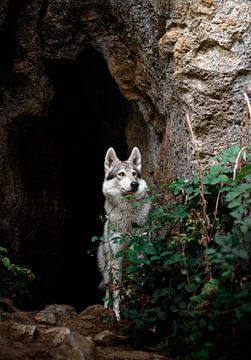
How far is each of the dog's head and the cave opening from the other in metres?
1.80

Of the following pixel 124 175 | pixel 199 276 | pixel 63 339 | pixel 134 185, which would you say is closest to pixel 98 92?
pixel 124 175

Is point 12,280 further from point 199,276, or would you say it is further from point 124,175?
point 199,276

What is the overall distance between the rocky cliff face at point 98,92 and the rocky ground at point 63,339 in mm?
2001

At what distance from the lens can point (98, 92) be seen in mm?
10891

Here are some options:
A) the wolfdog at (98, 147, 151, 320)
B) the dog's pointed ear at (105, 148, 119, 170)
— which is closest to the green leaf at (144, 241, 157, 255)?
the wolfdog at (98, 147, 151, 320)

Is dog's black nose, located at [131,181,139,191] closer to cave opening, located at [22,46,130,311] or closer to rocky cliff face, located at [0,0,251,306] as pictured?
rocky cliff face, located at [0,0,251,306]

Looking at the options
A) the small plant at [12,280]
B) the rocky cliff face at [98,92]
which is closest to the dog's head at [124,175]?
the rocky cliff face at [98,92]

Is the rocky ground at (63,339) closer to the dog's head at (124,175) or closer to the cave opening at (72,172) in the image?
the dog's head at (124,175)

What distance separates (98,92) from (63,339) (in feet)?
22.8

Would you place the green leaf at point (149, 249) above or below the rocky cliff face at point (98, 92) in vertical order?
below

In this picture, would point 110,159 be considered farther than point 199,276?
Yes

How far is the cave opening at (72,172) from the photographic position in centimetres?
945

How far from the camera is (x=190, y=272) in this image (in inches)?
195

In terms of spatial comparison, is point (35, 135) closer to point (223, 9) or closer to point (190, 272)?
point (223, 9)
